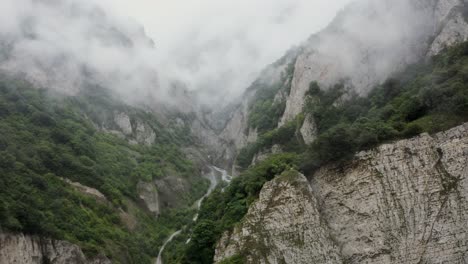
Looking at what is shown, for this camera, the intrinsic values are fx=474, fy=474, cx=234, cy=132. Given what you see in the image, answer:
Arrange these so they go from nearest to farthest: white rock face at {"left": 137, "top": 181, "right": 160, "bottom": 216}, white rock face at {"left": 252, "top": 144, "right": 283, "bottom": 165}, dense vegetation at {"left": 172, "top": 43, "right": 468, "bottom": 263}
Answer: dense vegetation at {"left": 172, "top": 43, "right": 468, "bottom": 263} < white rock face at {"left": 252, "top": 144, "right": 283, "bottom": 165} < white rock face at {"left": 137, "top": 181, "right": 160, "bottom": 216}

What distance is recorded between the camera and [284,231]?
127 feet

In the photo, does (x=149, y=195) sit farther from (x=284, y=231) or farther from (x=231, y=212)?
(x=284, y=231)

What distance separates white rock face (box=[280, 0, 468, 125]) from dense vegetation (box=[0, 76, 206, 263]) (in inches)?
1056

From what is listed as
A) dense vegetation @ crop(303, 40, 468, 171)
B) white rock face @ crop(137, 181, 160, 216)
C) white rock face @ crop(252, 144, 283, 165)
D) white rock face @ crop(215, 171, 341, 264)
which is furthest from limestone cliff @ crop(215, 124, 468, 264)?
white rock face @ crop(137, 181, 160, 216)

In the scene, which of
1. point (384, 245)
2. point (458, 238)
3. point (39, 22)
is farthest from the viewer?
point (39, 22)

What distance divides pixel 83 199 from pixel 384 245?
38.9 m

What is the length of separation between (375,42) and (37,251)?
4801 centimetres

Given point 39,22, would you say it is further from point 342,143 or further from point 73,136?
point 342,143

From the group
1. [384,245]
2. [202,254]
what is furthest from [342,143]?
[202,254]

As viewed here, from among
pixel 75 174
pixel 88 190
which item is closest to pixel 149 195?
pixel 88 190

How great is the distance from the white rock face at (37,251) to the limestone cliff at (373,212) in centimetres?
1594

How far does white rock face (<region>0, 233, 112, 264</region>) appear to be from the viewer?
40.7m

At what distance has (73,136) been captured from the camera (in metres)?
75.0

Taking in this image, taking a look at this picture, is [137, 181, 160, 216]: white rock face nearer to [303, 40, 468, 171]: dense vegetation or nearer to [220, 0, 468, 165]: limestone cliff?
[220, 0, 468, 165]: limestone cliff
